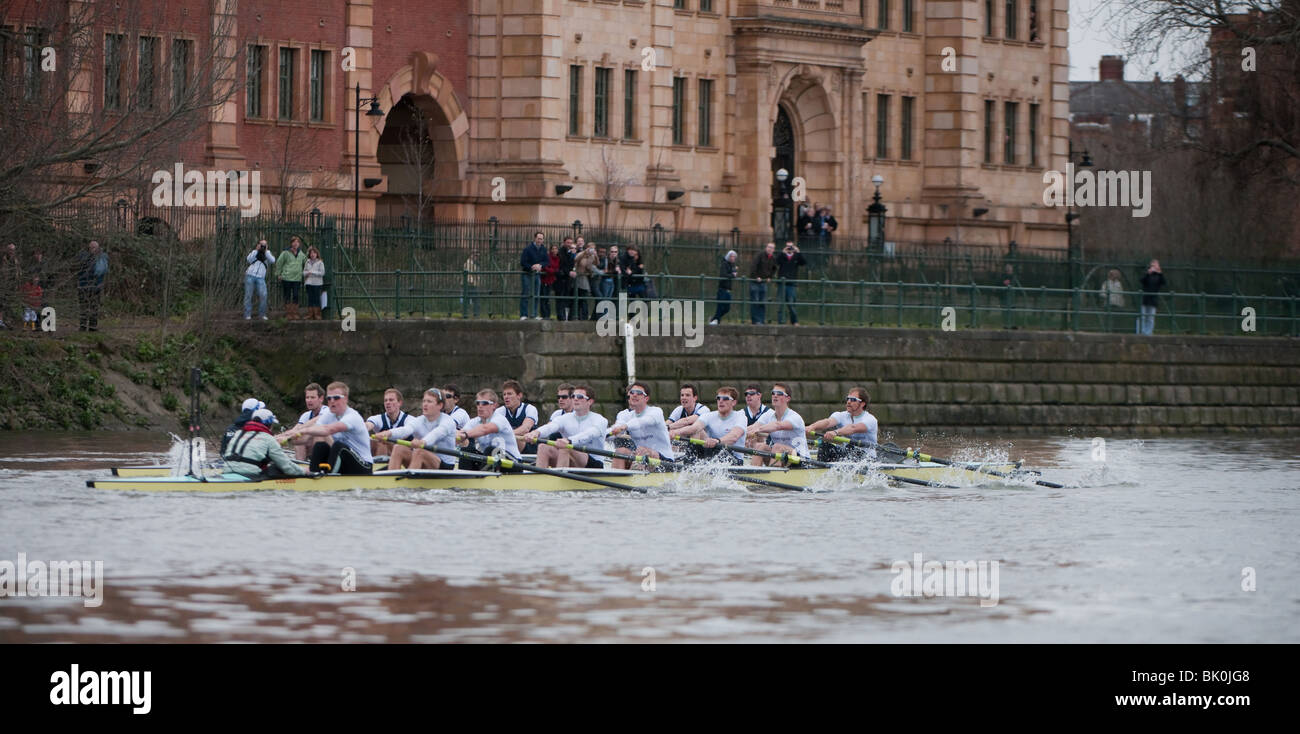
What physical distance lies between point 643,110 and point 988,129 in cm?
1580

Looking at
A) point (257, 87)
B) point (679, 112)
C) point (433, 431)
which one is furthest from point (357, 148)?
point (433, 431)

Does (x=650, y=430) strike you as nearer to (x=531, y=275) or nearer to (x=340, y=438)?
(x=340, y=438)

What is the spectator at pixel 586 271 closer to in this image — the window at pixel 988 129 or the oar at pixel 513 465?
the oar at pixel 513 465

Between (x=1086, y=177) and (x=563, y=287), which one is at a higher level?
(x=1086, y=177)

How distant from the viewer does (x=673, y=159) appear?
5991 centimetres

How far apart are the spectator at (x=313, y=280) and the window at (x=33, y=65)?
6813mm

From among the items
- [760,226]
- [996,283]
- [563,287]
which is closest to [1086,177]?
[760,226]

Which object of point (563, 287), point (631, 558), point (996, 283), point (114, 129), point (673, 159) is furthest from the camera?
point (673, 159)

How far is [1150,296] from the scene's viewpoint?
48.6 m

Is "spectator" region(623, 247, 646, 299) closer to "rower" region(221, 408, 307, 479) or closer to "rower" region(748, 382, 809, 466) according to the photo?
"rower" region(748, 382, 809, 466)

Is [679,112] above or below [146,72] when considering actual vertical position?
above

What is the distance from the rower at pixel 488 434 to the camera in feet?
92.1
